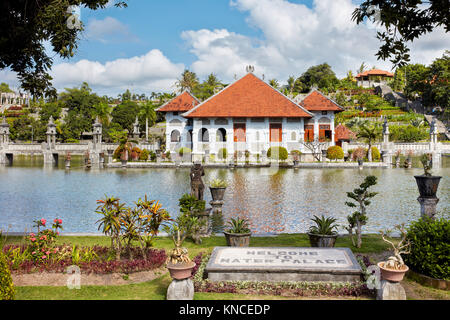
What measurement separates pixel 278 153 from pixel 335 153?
5.39m

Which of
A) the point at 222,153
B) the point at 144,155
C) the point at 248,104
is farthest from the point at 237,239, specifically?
the point at 248,104

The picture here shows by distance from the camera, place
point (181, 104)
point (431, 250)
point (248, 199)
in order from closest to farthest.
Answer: point (431, 250) → point (248, 199) → point (181, 104)

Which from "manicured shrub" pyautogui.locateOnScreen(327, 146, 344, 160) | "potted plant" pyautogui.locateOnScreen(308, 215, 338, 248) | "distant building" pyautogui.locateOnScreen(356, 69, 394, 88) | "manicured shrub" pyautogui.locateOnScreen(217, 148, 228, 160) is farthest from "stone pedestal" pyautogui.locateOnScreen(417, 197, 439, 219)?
"distant building" pyautogui.locateOnScreen(356, 69, 394, 88)

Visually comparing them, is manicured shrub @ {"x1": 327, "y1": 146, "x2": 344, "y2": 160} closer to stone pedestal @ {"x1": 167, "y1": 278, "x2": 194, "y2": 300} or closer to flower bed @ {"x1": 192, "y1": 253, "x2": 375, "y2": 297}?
flower bed @ {"x1": 192, "y1": 253, "x2": 375, "y2": 297}

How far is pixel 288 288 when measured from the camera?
6.86m

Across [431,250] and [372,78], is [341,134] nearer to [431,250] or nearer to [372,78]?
[431,250]

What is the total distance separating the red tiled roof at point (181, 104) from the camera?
42.6m

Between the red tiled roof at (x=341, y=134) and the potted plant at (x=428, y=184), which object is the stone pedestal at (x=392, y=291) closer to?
the potted plant at (x=428, y=184)

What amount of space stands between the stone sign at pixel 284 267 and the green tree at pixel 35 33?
5.92 meters

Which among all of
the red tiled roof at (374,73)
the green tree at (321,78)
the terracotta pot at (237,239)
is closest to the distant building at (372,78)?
the red tiled roof at (374,73)

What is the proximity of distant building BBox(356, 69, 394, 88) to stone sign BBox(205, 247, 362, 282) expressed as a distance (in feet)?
363
